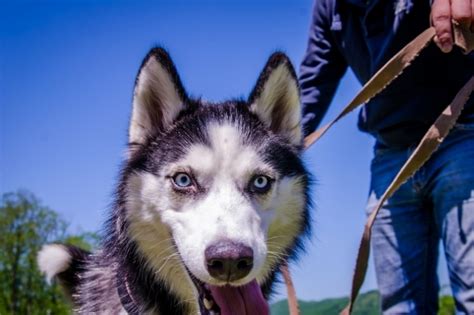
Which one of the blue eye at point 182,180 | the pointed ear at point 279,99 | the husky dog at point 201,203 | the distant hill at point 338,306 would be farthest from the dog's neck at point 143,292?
the distant hill at point 338,306

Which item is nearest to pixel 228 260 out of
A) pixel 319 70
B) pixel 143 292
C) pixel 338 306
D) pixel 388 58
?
pixel 143 292

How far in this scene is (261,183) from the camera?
2994mm

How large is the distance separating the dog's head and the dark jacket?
1.88ft

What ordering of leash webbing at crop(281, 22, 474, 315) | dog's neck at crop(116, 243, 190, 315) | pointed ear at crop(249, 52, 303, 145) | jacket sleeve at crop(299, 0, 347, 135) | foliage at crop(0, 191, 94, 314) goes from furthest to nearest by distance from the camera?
foliage at crop(0, 191, 94, 314) → jacket sleeve at crop(299, 0, 347, 135) → pointed ear at crop(249, 52, 303, 145) → dog's neck at crop(116, 243, 190, 315) → leash webbing at crop(281, 22, 474, 315)

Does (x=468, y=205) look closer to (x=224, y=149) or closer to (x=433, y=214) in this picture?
(x=433, y=214)

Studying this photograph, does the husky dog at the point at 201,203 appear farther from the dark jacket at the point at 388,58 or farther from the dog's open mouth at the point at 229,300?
the dark jacket at the point at 388,58

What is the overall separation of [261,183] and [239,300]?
57 centimetres

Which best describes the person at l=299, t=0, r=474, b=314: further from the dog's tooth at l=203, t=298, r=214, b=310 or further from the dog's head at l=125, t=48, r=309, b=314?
the dog's tooth at l=203, t=298, r=214, b=310

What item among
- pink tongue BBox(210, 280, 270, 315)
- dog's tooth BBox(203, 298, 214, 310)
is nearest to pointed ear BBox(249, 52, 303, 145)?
pink tongue BBox(210, 280, 270, 315)

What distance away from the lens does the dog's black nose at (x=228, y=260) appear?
8.11ft

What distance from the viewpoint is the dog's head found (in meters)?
2.62

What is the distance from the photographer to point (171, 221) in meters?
2.86

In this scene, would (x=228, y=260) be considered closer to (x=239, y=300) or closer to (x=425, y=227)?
(x=239, y=300)

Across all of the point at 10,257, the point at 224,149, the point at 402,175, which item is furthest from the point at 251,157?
the point at 10,257
